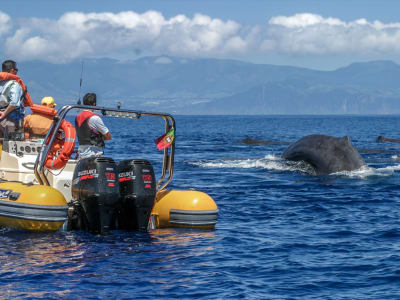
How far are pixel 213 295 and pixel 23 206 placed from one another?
14.5 ft

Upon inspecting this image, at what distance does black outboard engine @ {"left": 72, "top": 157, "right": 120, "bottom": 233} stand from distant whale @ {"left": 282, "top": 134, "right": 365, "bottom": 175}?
40.7 feet

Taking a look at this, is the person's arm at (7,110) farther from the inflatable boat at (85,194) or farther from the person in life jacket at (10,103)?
the inflatable boat at (85,194)

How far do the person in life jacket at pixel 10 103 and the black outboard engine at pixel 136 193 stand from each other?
3.14 metres

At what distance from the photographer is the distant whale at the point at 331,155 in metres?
22.7

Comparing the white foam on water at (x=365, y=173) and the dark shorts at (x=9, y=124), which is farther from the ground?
the dark shorts at (x=9, y=124)

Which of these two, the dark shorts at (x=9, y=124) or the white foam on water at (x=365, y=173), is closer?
the dark shorts at (x=9, y=124)

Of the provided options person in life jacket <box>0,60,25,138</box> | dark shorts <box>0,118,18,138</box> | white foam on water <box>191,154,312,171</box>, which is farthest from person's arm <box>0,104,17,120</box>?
white foam on water <box>191,154,312,171</box>

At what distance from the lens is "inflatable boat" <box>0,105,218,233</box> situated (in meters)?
11.6

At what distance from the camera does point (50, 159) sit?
12719 mm

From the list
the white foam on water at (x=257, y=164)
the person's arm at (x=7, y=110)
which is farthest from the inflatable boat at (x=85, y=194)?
the white foam on water at (x=257, y=164)

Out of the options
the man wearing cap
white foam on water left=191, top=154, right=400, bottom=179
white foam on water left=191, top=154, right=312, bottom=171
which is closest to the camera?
the man wearing cap

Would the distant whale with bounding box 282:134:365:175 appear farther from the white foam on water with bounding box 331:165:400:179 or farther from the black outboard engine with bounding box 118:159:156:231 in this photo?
the black outboard engine with bounding box 118:159:156:231

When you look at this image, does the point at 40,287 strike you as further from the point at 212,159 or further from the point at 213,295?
the point at 212,159

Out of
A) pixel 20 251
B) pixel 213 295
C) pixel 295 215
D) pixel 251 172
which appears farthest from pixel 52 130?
pixel 251 172
